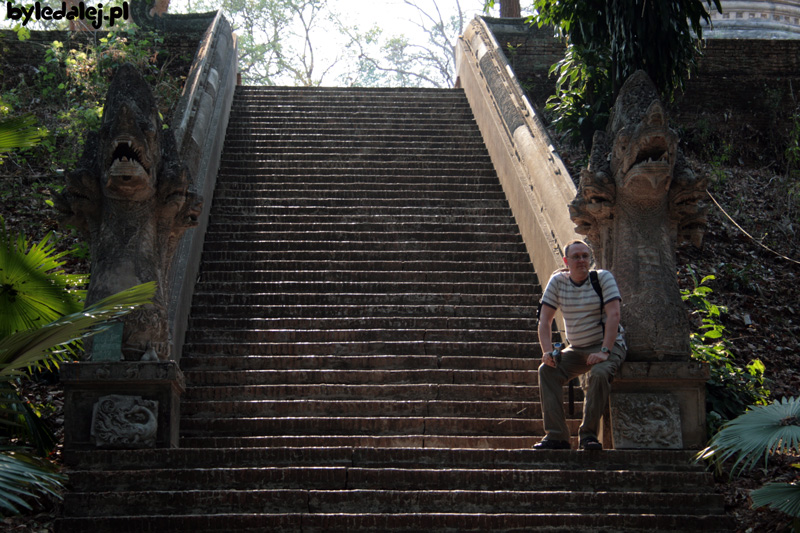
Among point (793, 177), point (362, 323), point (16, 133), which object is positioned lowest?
point (362, 323)

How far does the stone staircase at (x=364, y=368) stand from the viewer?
546 cm

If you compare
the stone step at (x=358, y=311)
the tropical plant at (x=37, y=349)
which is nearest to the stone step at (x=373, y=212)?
the stone step at (x=358, y=311)

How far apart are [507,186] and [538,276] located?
79.6 inches

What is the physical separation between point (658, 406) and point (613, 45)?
5644 mm

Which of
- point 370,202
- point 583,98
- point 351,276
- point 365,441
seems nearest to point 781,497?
point 365,441

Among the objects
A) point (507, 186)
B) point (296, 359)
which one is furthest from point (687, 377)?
point (507, 186)

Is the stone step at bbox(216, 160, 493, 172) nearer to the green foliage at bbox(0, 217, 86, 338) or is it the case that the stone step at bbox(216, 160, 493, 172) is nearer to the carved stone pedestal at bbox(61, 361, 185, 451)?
the green foliage at bbox(0, 217, 86, 338)

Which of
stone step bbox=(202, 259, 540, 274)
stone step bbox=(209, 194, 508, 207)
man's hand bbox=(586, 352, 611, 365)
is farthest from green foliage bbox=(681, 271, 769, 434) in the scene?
stone step bbox=(209, 194, 508, 207)

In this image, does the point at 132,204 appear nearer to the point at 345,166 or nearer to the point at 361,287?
the point at 361,287

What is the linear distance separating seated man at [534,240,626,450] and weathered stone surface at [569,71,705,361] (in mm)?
321

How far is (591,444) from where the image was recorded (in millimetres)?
5926

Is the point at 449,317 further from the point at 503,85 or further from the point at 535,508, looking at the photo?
the point at 503,85

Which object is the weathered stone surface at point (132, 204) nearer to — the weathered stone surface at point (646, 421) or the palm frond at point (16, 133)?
the palm frond at point (16, 133)

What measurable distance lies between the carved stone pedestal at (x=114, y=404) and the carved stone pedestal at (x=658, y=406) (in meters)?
2.96
